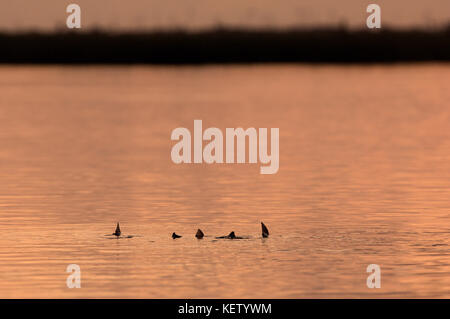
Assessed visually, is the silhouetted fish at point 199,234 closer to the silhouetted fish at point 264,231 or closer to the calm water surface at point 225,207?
the calm water surface at point 225,207

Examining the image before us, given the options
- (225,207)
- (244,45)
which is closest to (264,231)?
(225,207)

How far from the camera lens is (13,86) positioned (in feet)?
164

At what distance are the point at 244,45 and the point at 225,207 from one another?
140 ft

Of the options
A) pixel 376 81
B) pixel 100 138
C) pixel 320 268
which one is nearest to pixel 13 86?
pixel 376 81

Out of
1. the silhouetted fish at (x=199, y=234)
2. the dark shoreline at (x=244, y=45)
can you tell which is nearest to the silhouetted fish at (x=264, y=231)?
the silhouetted fish at (x=199, y=234)

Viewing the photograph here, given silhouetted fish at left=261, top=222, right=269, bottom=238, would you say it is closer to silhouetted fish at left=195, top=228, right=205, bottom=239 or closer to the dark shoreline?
silhouetted fish at left=195, top=228, right=205, bottom=239

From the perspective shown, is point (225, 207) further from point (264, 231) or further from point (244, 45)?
point (244, 45)

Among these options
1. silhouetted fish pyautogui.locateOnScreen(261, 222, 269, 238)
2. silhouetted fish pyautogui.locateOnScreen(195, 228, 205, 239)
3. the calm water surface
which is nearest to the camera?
the calm water surface

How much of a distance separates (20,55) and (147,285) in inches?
2121

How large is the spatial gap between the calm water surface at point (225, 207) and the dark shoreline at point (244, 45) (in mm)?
21901

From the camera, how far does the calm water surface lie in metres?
11.3

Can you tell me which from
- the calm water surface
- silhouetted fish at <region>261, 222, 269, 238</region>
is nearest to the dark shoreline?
the calm water surface

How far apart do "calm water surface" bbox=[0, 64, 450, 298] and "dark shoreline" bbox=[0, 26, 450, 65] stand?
71.9ft

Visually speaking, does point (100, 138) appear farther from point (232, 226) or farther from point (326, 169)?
point (232, 226)
